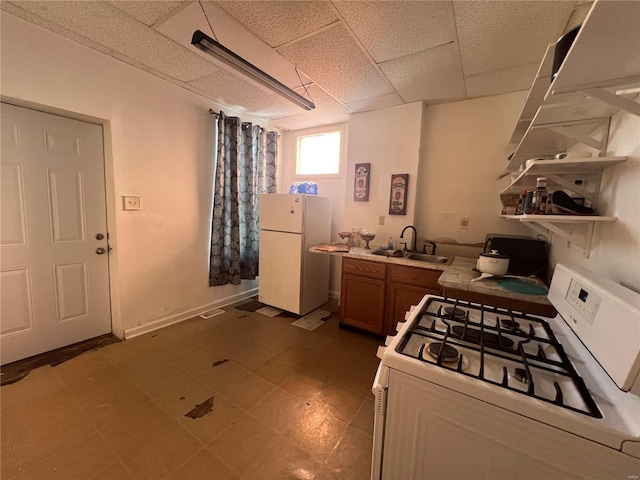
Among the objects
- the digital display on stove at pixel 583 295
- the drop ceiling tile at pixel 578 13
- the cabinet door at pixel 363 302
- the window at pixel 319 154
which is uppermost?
→ the drop ceiling tile at pixel 578 13

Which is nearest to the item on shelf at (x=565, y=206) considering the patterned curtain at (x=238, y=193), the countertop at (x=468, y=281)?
the countertop at (x=468, y=281)

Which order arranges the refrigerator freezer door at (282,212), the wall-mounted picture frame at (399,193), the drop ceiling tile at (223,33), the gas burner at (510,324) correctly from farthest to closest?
the refrigerator freezer door at (282,212) < the wall-mounted picture frame at (399,193) < the drop ceiling tile at (223,33) < the gas burner at (510,324)

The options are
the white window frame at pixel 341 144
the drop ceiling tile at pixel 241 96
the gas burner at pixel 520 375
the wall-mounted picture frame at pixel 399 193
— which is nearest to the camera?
the gas burner at pixel 520 375

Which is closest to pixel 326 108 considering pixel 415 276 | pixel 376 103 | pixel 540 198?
pixel 376 103

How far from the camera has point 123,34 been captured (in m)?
1.90

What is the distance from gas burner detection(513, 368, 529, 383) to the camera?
29.0 inches

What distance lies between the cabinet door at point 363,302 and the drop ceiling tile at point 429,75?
1.92 meters

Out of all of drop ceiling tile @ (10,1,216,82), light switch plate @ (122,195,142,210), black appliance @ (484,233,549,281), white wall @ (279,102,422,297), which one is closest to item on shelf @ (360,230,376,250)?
white wall @ (279,102,422,297)

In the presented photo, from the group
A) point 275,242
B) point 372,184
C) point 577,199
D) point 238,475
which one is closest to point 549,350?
point 577,199

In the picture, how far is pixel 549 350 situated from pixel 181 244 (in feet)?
10.4

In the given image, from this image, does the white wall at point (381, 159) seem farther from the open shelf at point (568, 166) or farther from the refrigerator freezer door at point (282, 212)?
the open shelf at point (568, 166)

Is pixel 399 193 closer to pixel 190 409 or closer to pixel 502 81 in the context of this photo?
pixel 502 81

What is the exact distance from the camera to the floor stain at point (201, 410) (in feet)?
5.42

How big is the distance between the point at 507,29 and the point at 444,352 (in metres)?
2.06
